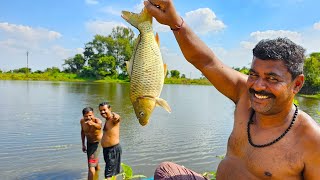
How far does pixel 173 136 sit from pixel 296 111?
13.8m

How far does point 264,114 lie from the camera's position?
2.38 meters

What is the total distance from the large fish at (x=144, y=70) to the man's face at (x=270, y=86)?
0.66 m

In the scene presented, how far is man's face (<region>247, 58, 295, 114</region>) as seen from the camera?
7.38 feet

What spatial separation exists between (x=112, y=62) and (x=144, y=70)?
2.91 m

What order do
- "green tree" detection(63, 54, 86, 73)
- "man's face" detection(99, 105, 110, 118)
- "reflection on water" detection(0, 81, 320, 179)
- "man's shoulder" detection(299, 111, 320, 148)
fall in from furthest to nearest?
"green tree" detection(63, 54, 86, 73) → "reflection on water" detection(0, 81, 320, 179) → "man's face" detection(99, 105, 110, 118) → "man's shoulder" detection(299, 111, 320, 148)

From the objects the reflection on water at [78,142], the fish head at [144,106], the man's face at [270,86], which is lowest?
the reflection on water at [78,142]

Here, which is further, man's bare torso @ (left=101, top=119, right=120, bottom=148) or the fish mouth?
man's bare torso @ (left=101, top=119, right=120, bottom=148)

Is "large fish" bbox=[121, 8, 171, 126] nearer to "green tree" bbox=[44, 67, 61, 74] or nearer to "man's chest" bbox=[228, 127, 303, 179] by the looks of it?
"man's chest" bbox=[228, 127, 303, 179]

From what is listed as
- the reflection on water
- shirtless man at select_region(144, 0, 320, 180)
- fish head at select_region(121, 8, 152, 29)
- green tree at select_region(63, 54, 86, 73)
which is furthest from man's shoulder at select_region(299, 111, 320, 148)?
green tree at select_region(63, 54, 86, 73)

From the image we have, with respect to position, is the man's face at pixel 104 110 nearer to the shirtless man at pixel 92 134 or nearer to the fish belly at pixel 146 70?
the shirtless man at pixel 92 134

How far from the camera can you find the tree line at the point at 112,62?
3976 mm

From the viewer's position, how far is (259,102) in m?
2.29

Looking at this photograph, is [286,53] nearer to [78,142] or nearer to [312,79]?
[78,142]

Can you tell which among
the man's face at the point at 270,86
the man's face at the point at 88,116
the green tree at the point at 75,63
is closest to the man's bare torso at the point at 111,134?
the man's face at the point at 88,116
